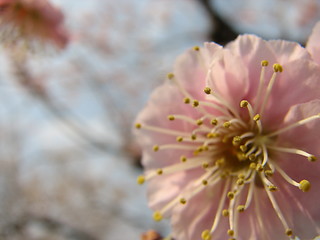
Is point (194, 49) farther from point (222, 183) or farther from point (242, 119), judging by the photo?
point (222, 183)

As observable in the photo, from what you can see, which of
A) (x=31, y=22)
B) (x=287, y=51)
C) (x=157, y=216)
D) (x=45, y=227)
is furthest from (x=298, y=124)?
(x=45, y=227)

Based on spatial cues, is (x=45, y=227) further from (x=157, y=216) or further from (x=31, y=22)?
(x=157, y=216)

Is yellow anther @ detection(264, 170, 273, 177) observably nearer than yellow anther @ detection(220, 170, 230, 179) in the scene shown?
Yes

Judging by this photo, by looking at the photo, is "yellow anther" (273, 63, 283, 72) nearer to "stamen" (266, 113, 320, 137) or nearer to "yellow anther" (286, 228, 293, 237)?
"stamen" (266, 113, 320, 137)

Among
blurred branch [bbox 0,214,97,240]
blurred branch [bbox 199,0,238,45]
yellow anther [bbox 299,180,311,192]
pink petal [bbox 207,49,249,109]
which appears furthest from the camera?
blurred branch [bbox 0,214,97,240]

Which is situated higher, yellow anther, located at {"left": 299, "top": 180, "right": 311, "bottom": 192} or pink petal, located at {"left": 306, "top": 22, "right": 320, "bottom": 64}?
pink petal, located at {"left": 306, "top": 22, "right": 320, "bottom": 64}

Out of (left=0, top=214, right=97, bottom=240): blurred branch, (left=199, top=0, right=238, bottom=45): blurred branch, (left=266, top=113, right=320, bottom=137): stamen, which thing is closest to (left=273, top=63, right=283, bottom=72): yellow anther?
(left=266, top=113, right=320, bottom=137): stamen
